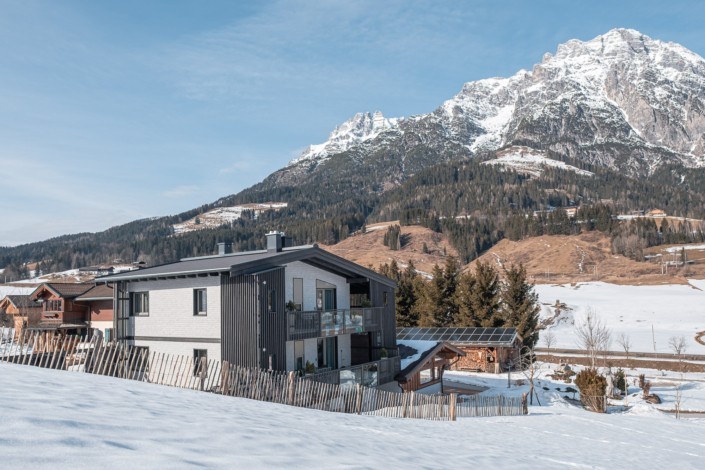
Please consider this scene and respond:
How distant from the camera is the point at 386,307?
31906 mm

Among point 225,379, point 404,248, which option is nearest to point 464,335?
point 225,379

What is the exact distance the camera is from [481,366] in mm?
43344

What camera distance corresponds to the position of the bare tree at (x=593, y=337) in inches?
1790

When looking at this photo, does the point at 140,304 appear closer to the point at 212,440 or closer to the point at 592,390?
the point at 212,440

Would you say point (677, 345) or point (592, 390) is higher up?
point (677, 345)

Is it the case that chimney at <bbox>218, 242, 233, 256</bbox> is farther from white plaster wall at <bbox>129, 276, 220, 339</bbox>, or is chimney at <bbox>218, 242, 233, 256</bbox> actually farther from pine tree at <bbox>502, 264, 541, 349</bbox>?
pine tree at <bbox>502, 264, 541, 349</bbox>

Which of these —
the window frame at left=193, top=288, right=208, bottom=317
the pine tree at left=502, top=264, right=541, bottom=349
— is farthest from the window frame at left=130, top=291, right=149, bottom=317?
the pine tree at left=502, top=264, right=541, bottom=349

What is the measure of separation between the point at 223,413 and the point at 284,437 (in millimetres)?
2224

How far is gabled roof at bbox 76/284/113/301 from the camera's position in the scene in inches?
1626

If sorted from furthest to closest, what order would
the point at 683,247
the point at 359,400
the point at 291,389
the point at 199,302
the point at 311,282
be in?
the point at 683,247, the point at 311,282, the point at 199,302, the point at 359,400, the point at 291,389

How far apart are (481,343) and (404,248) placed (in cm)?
11042

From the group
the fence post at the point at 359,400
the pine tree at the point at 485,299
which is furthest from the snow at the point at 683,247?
the fence post at the point at 359,400

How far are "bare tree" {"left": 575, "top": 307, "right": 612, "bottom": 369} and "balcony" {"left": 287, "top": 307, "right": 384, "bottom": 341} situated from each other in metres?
19.1

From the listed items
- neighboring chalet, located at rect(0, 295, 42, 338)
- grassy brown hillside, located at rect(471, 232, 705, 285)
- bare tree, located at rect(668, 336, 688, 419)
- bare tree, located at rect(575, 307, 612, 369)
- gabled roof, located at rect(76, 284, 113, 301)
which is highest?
grassy brown hillside, located at rect(471, 232, 705, 285)
